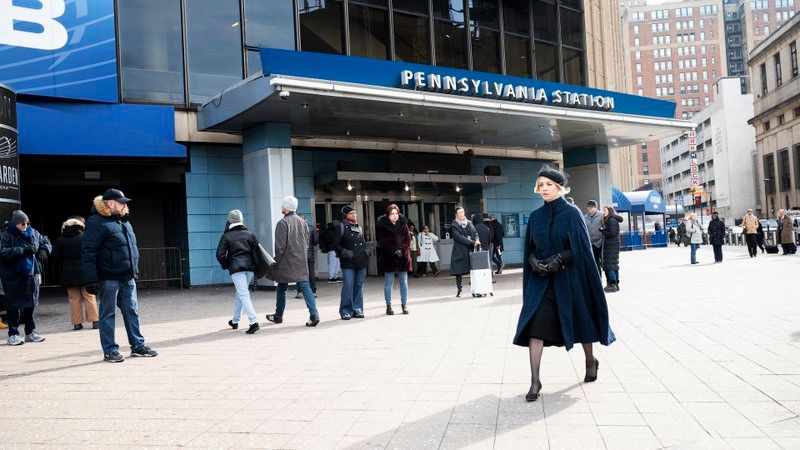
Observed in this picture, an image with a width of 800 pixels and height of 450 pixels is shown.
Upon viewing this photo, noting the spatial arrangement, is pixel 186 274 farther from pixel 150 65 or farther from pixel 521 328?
pixel 521 328

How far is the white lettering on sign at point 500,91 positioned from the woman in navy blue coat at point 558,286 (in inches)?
384

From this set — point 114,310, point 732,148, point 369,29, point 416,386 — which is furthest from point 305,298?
point 732,148

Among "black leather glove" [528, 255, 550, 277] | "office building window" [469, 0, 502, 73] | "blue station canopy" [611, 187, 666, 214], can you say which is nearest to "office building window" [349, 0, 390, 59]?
"office building window" [469, 0, 502, 73]

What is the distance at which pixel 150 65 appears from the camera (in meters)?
16.8

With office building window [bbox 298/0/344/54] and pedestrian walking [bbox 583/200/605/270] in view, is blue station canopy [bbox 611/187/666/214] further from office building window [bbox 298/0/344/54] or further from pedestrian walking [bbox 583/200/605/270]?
pedestrian walking [bbox 583/200/605/270]

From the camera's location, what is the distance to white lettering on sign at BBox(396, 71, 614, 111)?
14594mm

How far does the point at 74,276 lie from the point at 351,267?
4.15m

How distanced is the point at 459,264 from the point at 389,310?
309cm

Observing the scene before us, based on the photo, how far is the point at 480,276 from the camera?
12648mm

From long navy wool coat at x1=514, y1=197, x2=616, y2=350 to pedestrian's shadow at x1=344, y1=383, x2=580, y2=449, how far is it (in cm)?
46

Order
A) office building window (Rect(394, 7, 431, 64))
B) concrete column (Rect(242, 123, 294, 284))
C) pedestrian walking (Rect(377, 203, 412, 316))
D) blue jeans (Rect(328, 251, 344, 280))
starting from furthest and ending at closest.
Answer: office building window (Rect(394, 7, 431, 64)) < blue jeans (Rect(328, 251, 344, 280)) < concrete column (Rect(242, 123, 294, 284)) < pedestrian walking (Rect(377, 203, 412, 316))

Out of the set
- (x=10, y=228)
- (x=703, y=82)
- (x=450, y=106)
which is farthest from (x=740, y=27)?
(x=10, y=228)

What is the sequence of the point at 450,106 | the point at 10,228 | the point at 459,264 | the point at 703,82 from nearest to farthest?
the point at 10,228, the point at 459,264, the point at 450,106, the point at 703,82

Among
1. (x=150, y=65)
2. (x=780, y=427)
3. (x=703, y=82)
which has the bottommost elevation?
(x=780, y=427)
